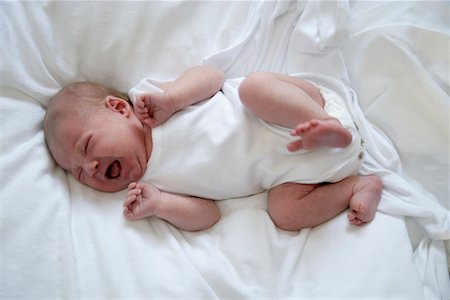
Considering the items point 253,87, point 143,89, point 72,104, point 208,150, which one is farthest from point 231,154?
point 72,104

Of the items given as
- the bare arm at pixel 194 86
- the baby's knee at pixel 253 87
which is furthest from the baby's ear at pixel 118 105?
the baby's knee at pixel 253 87

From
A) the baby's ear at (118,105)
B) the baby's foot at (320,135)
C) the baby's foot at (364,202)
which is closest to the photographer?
the baby's foot at (320,135)

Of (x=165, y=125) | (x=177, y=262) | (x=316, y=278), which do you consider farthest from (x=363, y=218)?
(x=165, y=125)

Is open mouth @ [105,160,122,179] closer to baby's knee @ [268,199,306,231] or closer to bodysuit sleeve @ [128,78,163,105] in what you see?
bodysuit sleeve @ [128,78,163,105]

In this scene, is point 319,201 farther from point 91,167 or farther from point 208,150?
point 91,167

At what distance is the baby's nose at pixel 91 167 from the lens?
113 centimetres

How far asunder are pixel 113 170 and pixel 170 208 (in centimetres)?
19

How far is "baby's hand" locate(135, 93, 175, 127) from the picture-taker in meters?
1.18

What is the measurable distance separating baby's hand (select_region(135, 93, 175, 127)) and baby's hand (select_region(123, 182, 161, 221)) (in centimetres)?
19

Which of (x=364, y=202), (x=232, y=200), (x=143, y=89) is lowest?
(x=232, y=200)

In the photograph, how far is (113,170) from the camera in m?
1.20

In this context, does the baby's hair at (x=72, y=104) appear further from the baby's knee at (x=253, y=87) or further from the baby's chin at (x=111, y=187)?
the baby's knee at (x=253, y=87)

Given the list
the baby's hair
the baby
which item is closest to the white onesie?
the baby

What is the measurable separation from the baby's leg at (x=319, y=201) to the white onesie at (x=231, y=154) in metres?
0.03
